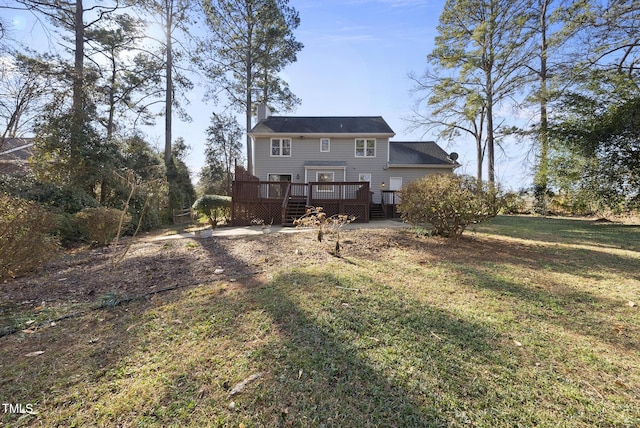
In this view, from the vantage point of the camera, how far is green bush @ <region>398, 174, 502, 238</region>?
602cm

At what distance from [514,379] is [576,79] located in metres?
15.3

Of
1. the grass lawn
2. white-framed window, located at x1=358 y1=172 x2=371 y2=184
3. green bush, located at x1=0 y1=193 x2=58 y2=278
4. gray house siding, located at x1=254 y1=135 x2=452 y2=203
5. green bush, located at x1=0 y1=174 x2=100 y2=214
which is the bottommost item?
the grass lawn

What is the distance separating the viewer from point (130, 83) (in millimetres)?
17438

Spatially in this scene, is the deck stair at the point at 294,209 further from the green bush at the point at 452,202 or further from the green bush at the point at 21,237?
the green bush at the point at 21,237

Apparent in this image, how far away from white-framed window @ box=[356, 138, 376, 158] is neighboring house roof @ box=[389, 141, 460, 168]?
142cm

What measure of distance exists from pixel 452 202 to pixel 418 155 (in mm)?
13134

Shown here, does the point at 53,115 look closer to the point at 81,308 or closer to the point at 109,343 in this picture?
the point at 81,308

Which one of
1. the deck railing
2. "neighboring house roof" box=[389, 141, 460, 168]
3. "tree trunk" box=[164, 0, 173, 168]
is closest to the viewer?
the deck railing

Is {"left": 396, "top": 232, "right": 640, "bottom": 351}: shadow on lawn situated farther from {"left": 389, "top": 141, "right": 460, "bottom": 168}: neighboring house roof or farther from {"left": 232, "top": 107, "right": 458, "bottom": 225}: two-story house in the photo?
{"left": 389, "top": 141, "right": 460, "bottom": 168}: neighboring house roof

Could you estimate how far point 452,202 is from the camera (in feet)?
19.7

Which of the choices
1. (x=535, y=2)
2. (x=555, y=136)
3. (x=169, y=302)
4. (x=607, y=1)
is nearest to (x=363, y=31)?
(x=555, y=136)

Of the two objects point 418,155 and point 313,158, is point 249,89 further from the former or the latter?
point 418,155

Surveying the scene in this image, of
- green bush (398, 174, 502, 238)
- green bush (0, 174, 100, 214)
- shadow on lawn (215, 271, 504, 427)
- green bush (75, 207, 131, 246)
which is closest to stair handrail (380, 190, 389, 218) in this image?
green bush (398, 174, 502, 238)

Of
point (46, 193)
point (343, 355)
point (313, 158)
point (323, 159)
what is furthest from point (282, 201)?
point (343, 355)
